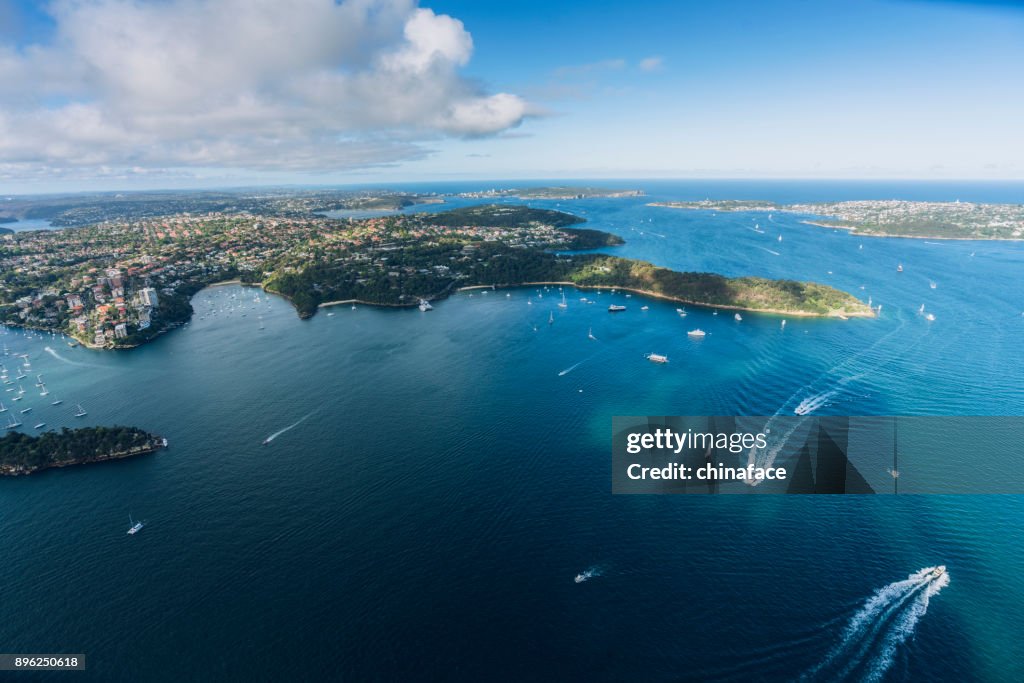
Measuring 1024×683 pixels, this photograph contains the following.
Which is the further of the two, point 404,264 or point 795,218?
point 795,218

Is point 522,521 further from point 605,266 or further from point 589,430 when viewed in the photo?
point 605,266

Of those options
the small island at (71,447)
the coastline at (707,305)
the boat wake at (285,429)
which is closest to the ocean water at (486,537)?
the boat wake at (285,429)

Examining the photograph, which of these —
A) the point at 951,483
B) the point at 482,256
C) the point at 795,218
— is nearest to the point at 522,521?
the point at 951,483

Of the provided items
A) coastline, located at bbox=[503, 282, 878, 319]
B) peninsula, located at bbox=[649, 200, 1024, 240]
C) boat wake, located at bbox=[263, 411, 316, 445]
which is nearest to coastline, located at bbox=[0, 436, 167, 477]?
boat wake, located at bbox=[263, 411, 316, 445]

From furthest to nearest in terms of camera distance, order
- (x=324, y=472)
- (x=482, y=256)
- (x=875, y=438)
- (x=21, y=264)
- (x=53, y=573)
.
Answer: (x=482, y=256)
(x=21, y=264)
(x=875, y=438)
(x=324, y=472)
(x=53, y=573)

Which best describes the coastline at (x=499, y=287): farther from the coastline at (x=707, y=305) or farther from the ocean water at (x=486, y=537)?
the ocean water at (x=486, y=537)

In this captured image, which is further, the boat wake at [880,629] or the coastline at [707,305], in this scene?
the coastline at [707,305]
